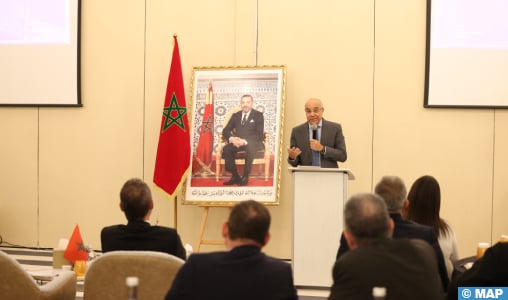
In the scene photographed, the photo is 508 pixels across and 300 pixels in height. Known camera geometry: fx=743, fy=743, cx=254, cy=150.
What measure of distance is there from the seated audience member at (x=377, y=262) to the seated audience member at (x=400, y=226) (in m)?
0.74

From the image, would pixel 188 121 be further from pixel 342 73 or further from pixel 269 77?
pixel 342 73

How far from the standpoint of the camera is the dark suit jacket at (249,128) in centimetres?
786

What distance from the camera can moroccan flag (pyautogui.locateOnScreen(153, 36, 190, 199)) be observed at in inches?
305

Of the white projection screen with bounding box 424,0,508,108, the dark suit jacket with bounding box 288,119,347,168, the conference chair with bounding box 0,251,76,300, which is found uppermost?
the white projection screen with bounding box 424,0,508,108

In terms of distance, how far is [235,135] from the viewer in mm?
7922

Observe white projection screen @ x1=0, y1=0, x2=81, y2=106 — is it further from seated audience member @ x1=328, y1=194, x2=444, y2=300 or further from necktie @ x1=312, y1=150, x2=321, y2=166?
seated audience member @ x1=328, y1=194, x2=444, y2=300

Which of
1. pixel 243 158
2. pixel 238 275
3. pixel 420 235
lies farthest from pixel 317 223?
pixel 238 275

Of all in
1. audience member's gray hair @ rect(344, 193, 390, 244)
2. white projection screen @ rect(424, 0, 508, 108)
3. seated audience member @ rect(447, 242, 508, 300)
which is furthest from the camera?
white projection screen @ rect(424, 0, 508, 108)

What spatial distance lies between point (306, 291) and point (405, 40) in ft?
10.0

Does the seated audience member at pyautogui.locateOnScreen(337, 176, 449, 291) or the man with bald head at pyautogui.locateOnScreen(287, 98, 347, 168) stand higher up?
the man with bald head at pyautogui.locateOnScreen(287, 98, 347, 168)

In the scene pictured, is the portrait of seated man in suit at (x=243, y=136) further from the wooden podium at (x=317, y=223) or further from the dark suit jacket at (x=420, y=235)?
the dark suit jacket at (x=420, y=235)

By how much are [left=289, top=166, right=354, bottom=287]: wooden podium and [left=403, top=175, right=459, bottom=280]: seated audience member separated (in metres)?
2.11

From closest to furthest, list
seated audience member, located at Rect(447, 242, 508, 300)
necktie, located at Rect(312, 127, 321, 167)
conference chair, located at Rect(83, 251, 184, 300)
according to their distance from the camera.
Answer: seated audience member, located at Rect(447, 242, 508, 300) → conference chair, located at Rect(83, 251, 184, 300) → necktie, located at Rect(312, 127, 321, 167)

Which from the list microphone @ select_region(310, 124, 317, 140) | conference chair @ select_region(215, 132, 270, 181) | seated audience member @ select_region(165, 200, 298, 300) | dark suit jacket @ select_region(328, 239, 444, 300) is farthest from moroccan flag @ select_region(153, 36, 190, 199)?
dark suit jacket @ select_region(328, 239, 444, 300)
